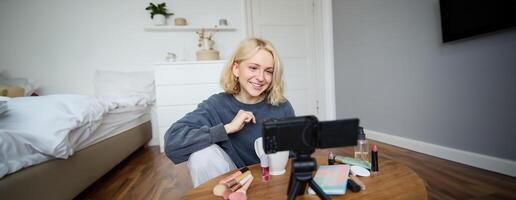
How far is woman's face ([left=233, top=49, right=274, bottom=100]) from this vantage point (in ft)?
2.85

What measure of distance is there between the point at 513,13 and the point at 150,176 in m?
2.31

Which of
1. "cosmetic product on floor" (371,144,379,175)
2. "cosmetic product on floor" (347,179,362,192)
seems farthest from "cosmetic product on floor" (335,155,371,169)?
"cosmetic product on floor" (347,179,362,192)

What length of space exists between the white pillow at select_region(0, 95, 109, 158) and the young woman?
545 mm

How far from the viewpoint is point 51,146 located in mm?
974

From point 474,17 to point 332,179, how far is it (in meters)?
1.58

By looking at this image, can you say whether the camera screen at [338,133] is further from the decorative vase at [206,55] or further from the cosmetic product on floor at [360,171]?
the decorative vase at [206,55]

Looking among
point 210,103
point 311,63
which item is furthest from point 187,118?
point 311,63

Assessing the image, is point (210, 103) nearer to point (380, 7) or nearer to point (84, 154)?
point (84, 154)

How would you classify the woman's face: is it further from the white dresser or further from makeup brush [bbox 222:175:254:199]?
the white dresser

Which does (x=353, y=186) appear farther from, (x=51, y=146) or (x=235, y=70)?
(x=51, y=146)

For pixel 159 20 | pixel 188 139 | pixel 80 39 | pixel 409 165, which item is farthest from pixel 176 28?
pixel 409 165

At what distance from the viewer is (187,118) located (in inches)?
32.8

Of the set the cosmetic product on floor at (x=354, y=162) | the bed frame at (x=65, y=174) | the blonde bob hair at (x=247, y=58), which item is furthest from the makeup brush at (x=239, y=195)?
the bed frame at (x=65, y=174)

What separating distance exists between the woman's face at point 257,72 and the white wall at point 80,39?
6.86 feet
